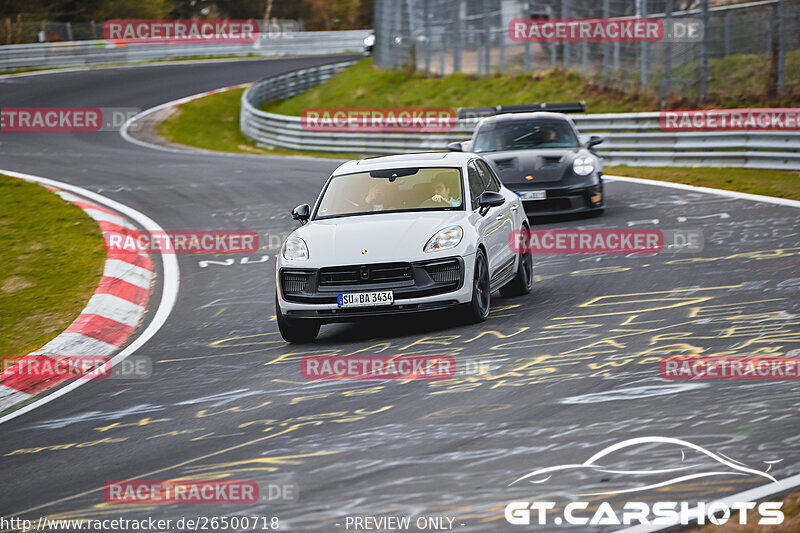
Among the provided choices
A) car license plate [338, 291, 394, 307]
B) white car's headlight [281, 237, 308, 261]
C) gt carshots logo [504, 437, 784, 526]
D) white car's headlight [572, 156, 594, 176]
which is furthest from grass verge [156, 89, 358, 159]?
gt carshots logo [504, 437, 784, 526]

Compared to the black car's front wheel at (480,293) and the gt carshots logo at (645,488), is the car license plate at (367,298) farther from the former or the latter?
the gt carshots logo at (645,488)

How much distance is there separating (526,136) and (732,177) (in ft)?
16.4

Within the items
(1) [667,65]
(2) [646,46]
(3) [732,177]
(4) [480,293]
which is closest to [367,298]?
(4) [480,293]

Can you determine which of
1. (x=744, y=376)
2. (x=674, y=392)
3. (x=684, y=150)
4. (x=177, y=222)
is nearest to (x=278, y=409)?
(x=674, y=392)

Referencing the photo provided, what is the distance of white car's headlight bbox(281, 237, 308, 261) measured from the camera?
9297mm

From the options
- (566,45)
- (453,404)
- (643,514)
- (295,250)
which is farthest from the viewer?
(566,45)

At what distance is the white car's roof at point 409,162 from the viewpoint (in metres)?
10.4

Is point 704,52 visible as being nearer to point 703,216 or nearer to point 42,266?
point 703,216

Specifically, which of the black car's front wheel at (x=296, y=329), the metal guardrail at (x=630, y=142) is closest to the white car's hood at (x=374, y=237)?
the black car's front wheel at (x=296, y=329)

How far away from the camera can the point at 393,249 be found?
906cm

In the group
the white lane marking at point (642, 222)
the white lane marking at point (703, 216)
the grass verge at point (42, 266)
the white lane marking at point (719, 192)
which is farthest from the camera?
the white lane marking at point (719, 192)

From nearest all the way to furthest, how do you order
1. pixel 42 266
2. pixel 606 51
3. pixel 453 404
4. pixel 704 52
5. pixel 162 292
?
pixel 453 404 → pixel 162 292 → pixel 42 266 → pixel 704 52 → pixel 606 51

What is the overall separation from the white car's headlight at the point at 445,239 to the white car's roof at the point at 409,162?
4.12ft

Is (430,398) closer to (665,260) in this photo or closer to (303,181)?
(665,260)
